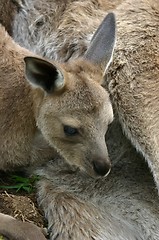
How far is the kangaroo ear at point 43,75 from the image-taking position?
5.00 meters

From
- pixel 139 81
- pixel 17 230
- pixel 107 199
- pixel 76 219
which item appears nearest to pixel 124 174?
pixel 107 199

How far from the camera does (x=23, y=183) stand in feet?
19.5

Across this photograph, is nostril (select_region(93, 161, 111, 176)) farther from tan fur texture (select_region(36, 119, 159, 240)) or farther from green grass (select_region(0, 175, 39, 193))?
green grass (select_region(0, 175, 39, 193))

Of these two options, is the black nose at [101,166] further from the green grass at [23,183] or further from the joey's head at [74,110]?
the green grass at [23,183]

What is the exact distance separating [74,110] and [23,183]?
3.39 feet

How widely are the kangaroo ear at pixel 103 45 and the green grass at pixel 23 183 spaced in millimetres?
1078

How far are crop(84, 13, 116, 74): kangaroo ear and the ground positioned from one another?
115 cm

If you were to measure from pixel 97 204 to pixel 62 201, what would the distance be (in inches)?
10.8

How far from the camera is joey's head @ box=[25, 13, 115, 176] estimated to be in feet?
16.8

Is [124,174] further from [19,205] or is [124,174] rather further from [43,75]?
[43,75]

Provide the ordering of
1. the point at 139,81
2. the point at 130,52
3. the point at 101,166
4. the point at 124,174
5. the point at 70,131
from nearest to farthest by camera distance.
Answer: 1. the point at 101,166
2. the point at 70,131
3. the point at 139,81
4. the point at 130,52
5. the point at 124,174

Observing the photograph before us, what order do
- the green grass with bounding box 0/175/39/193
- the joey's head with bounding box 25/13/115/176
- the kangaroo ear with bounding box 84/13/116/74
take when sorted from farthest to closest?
the green grass with bounding box 0/175/39/193, the kangaroo ear with bounding box 84/13/116/74, the joey's head with bounding box 25/13/115/176

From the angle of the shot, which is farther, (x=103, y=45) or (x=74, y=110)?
(x=103, y=45)

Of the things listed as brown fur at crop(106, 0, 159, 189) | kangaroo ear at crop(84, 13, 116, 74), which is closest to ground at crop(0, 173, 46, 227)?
brown fur at crop(106, 0, 159, 189)
